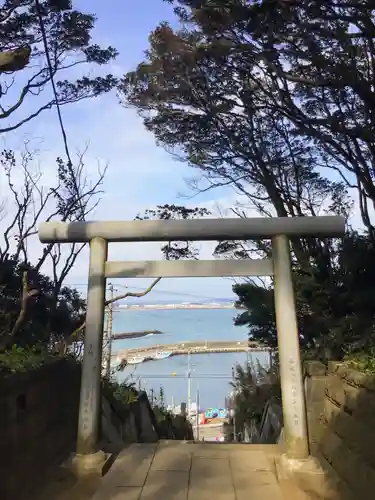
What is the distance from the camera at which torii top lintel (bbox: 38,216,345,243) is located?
480 centimetres

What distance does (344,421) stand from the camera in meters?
4.41

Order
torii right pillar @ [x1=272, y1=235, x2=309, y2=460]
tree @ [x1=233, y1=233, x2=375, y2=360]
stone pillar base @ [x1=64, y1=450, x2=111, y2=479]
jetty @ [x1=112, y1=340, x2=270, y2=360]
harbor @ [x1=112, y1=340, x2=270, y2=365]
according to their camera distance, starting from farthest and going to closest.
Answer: jetty @ [x1=112, y1=340, x2=270, y2=360] → harbor @ [x1=112, y1=340, x2=270, y2=365] → tree @ [x1=233, y1=233, x2=375, y2=360] → torii right pillar @ [x1=272, y1=235, x2=309, y2=460] → stone pillar base @ [x1=64, y1=450, x2=111, y2=479]

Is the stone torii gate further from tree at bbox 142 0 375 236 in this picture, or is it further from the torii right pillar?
tree at bbox 142 0 375 236

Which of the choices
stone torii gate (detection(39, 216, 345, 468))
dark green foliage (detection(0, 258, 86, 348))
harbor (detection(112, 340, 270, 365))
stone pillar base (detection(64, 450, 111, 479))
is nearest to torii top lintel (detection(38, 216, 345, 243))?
stone torii gate (detection(39, 216, 345, 468))

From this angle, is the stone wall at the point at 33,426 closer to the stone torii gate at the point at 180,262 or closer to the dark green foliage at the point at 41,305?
the stone torii gate at the point at 180,262

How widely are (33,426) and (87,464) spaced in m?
0.83

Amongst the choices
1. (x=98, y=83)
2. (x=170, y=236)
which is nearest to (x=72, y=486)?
(x=170, y=236)

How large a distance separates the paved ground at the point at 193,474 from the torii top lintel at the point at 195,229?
2.40 metres

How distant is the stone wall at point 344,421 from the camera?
136 inches

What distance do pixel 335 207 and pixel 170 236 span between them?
6.69m

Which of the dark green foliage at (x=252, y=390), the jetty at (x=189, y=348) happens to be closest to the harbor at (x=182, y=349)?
the jetty at (x=189, y=348)

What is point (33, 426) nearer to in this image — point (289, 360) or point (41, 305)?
point (289, 360)

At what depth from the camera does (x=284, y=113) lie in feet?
28.5

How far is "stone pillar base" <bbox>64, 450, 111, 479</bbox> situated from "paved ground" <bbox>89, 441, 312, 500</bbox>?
0.38 feet
